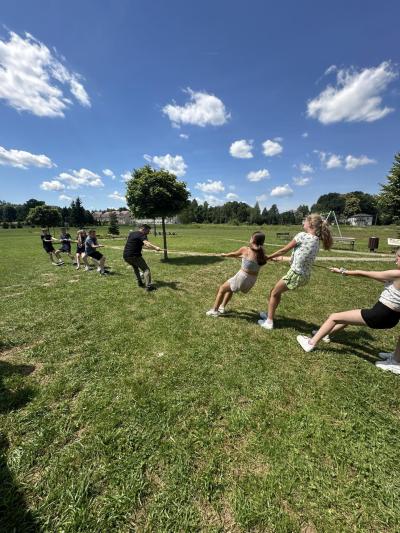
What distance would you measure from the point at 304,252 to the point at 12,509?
4.97m

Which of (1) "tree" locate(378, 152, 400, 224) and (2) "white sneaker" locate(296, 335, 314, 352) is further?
(1) "tree" locate(378, 152, 400, 224)

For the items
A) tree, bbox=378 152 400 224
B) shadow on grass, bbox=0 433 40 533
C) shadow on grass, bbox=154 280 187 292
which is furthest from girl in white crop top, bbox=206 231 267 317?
tree, bbox=378 152 400 224

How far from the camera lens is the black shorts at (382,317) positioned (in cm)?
352

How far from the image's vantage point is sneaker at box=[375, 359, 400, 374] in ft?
12.5

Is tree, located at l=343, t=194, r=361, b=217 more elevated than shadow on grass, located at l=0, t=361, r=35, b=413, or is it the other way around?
tree, located at l=343, t=194, r=361, b=217

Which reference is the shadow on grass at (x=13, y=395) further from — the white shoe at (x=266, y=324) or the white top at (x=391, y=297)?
the white top at (x=391, y=297)

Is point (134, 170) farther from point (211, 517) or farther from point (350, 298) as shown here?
point (211, 517)

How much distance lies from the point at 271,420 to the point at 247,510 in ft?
3.35

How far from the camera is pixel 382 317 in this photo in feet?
11.6

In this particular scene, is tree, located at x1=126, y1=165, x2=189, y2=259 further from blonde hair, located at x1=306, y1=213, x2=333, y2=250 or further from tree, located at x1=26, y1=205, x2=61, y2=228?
tree, located at x1=26, y1=205, x2=61, y2=228

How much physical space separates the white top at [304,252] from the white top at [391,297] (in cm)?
132

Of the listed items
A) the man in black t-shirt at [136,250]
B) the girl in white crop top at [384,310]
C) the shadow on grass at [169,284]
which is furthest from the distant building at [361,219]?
the girl in white crop top at [384,310]

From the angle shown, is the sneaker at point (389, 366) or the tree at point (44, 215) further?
the tree at point (44, 215)

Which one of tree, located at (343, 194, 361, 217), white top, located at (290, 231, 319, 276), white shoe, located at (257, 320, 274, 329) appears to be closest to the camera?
white top, located at (290, 231, 319, 276)
